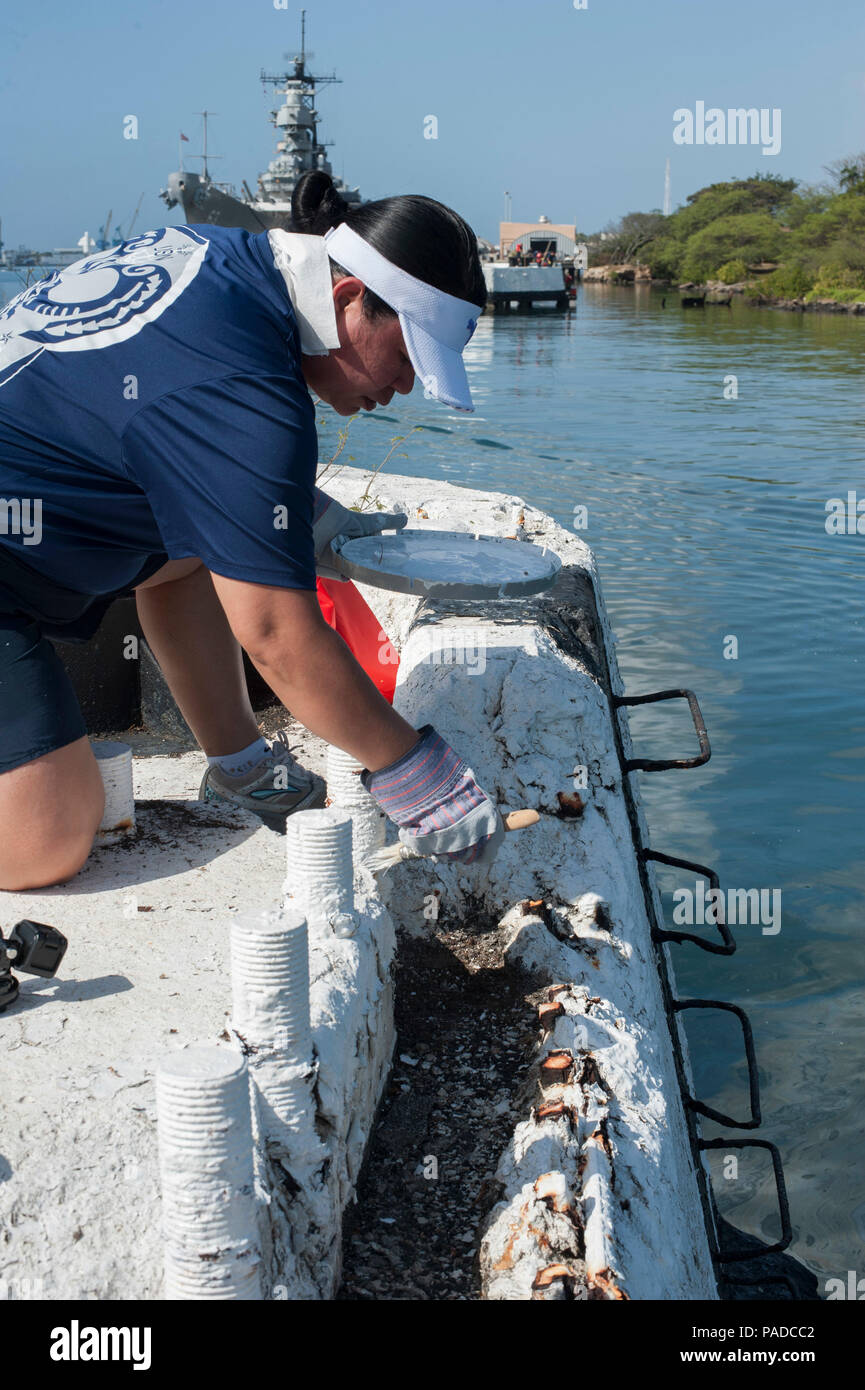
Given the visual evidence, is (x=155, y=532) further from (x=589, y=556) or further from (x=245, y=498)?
(x=589, y=556)

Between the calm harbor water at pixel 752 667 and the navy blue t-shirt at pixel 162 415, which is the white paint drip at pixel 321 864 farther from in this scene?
the calm harbor water at pixel 752 667

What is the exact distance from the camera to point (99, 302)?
97.3 inches

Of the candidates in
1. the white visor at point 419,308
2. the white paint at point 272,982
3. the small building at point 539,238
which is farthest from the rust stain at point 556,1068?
the small building at point 539,238

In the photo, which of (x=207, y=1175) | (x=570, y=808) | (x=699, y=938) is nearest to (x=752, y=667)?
(x=699, y=938)

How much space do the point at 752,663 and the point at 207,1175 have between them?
A: 7.59 metres

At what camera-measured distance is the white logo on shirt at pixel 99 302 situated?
2412mm

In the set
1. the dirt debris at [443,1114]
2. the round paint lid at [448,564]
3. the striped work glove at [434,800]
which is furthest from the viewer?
the round paint lid at [448,564]

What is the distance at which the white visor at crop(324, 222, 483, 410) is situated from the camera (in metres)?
2.46

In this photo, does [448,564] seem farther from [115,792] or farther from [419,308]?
[115,792]

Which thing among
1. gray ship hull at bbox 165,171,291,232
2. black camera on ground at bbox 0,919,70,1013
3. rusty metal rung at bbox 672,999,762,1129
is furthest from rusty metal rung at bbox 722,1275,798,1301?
gray ship hull at bbox 165,171,291,232

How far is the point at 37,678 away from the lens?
2676mm

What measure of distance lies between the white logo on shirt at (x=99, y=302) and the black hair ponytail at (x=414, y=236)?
275 millimetres

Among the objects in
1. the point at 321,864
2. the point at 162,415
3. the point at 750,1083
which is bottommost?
the point at 750,1083
